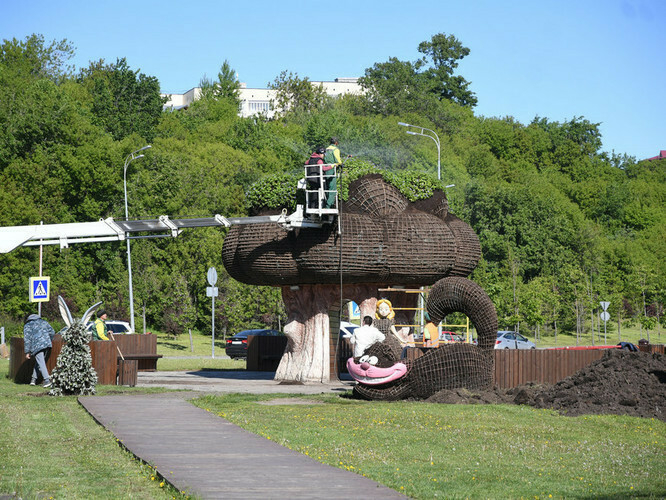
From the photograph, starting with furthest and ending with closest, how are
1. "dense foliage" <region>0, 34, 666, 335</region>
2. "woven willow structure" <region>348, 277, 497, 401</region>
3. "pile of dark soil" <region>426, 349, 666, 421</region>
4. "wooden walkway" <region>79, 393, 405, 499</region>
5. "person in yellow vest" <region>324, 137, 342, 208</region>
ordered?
"dense foliage" <region>0, 34, 666, 335</region>
"person in yellow vest" <region>324, 137, 342, 208</region>
"woven willow structure" <region>348, 277, 497, 401</region>
"pile of dark soil" <region>426, 349, 666, 421</region>
"wooden walkway" <region>79, 393, 405, 499</region>

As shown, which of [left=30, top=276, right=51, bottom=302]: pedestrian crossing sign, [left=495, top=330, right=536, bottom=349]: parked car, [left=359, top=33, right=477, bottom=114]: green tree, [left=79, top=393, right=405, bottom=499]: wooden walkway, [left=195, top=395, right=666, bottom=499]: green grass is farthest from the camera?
[left=359, top=33, right=477, bottom=114]: green tree

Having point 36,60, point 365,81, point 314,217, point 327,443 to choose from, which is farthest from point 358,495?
point 365,81

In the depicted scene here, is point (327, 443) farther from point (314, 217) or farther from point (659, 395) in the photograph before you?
point (314, 217)

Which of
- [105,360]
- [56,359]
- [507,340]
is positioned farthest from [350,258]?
[507,340]

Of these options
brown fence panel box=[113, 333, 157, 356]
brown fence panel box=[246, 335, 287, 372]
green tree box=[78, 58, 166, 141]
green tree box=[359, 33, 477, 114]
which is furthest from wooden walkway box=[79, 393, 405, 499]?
green tree box=[359, 33, 477, 114]

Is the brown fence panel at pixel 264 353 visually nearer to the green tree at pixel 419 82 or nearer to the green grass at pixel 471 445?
the green grass at pixel 471 445

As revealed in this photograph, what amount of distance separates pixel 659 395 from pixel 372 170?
30.6ft

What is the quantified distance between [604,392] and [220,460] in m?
9.76

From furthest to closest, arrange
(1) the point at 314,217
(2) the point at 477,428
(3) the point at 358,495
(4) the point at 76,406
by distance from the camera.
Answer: (1) the point at 314,217
(4) the point at 76,406
(2) the point at 477,428
(3) the point at 358,495

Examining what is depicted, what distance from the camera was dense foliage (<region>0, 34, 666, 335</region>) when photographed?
53406mm

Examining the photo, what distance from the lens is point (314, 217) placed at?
2286cm

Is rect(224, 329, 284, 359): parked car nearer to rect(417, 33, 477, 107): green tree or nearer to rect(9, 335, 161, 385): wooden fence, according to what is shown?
rect(9, 335, 161, 385): wooden fence

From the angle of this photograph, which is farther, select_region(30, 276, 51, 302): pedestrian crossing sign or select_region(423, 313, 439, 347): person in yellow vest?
select_region(30, 276, 51, 302): pedestrian crossing sign

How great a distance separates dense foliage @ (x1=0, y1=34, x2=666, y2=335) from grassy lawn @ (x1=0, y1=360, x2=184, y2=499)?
34.4 ft
